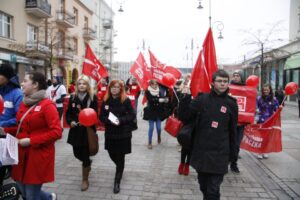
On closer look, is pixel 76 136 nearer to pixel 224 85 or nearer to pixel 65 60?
pixel 224 85

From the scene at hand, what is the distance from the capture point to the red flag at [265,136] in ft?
20.2

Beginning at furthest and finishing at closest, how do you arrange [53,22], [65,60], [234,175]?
[65,60], [53,22], [234,175]

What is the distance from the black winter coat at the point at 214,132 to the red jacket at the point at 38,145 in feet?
5.10

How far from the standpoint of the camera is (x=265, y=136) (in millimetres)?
6227

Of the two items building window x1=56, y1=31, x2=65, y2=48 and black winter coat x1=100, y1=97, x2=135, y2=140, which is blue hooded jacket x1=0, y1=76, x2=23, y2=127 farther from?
building window x1=56, y1=31, x2=65, y2=48

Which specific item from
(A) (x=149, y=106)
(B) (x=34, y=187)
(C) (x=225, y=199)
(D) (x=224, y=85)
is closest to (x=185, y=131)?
(D) (x=224, y=85)

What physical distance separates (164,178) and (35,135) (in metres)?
2.76

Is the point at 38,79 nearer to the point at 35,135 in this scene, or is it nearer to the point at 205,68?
the point at 35,135

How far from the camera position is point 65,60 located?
30875 millimetres

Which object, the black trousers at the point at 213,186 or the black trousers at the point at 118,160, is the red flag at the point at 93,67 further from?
the black trousers at the point at 213,186

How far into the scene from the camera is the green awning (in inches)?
1079

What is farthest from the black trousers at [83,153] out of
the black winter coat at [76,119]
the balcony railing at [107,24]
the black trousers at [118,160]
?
the balcony railing at [107,24]

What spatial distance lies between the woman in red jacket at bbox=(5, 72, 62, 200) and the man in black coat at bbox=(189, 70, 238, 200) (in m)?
1.54

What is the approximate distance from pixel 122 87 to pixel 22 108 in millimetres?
1785
